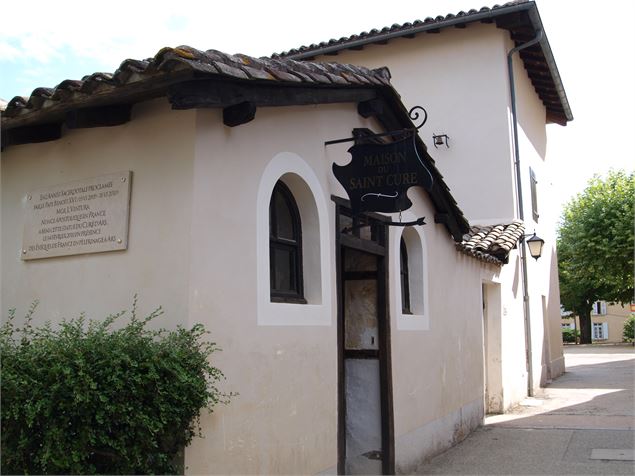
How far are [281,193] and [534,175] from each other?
12.0m

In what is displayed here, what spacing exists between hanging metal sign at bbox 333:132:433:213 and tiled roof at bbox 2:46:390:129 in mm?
861

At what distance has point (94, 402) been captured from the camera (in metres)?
3.48

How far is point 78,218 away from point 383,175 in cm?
244

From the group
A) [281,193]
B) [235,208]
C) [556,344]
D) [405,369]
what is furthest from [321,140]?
[556,344]

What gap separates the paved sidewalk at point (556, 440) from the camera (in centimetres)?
759

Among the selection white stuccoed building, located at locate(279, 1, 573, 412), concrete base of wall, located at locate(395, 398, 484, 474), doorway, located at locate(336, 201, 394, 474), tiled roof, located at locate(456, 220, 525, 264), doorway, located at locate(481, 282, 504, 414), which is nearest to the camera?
doorway, located at locate(336, 201, 394, 474)

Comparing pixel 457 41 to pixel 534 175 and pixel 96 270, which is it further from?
pixel 96 270

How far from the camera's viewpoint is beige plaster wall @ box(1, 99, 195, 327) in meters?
4.38

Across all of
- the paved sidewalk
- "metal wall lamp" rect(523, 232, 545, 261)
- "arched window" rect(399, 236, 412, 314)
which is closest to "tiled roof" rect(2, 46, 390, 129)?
"arched window" rect(399, 236, 412, 314)

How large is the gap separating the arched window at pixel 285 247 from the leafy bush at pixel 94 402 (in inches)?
62.8

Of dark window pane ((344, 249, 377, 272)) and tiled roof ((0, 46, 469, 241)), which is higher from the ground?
tiled roof ((0, 46, 469, 241))

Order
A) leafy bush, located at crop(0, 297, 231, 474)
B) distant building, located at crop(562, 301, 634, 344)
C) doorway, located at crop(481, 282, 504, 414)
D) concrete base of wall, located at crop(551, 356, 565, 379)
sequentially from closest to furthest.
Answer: leafy bush, located at crop(0, 297, 231, 474) → doorway, located at crop(481, 282, 504, 414) → concrete base of wall, located at crop(551, 356, 565, 379) → distant building, located at crop(562, 301, 634, 344)

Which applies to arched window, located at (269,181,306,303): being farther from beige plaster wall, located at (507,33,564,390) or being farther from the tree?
the tree

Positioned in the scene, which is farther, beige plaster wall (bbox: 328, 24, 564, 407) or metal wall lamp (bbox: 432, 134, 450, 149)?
metal wall lamp (bbox: 432, 134, 450, 149)
